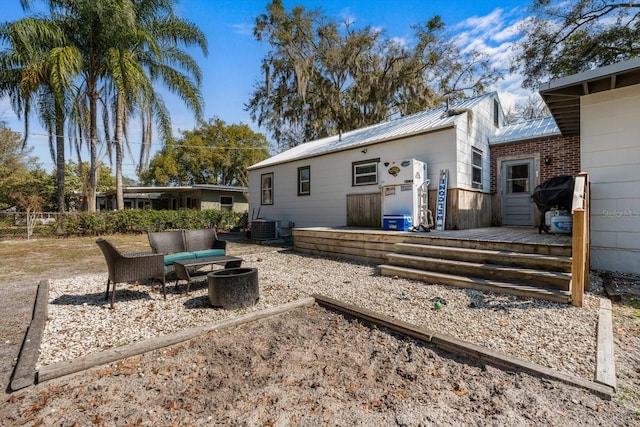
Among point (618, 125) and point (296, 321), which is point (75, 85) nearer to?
point (296, 321)

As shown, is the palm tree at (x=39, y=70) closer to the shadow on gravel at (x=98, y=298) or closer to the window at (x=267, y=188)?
the window at (x=267, y=188)

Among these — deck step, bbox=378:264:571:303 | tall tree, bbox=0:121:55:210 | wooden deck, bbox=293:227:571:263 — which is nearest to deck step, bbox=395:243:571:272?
wooden deck, bbox=293:227:571:263

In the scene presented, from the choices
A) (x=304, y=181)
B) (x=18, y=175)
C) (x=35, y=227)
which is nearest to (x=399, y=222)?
(x=304, y=181)

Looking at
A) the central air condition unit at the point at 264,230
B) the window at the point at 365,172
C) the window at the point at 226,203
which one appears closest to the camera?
the window at the point at 365,172

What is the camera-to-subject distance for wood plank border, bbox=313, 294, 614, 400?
2.10 metres

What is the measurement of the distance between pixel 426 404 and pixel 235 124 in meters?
30.4

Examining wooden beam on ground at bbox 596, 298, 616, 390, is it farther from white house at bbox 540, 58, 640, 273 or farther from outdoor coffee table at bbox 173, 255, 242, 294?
outdoor coffee table at bbox 173, 255, 242, 294

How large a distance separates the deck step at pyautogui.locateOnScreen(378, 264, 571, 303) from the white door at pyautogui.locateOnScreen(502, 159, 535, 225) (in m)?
5.48

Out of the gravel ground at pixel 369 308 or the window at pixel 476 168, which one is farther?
the window at pixel 476 168

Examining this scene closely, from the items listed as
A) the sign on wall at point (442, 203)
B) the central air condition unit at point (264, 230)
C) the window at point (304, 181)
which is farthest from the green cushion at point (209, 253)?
the window at point (304, 181)

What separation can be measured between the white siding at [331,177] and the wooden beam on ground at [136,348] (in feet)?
20.0

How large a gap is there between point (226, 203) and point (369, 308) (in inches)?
721

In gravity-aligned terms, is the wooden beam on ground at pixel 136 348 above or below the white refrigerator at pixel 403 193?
below

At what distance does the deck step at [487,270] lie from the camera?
392 cm
